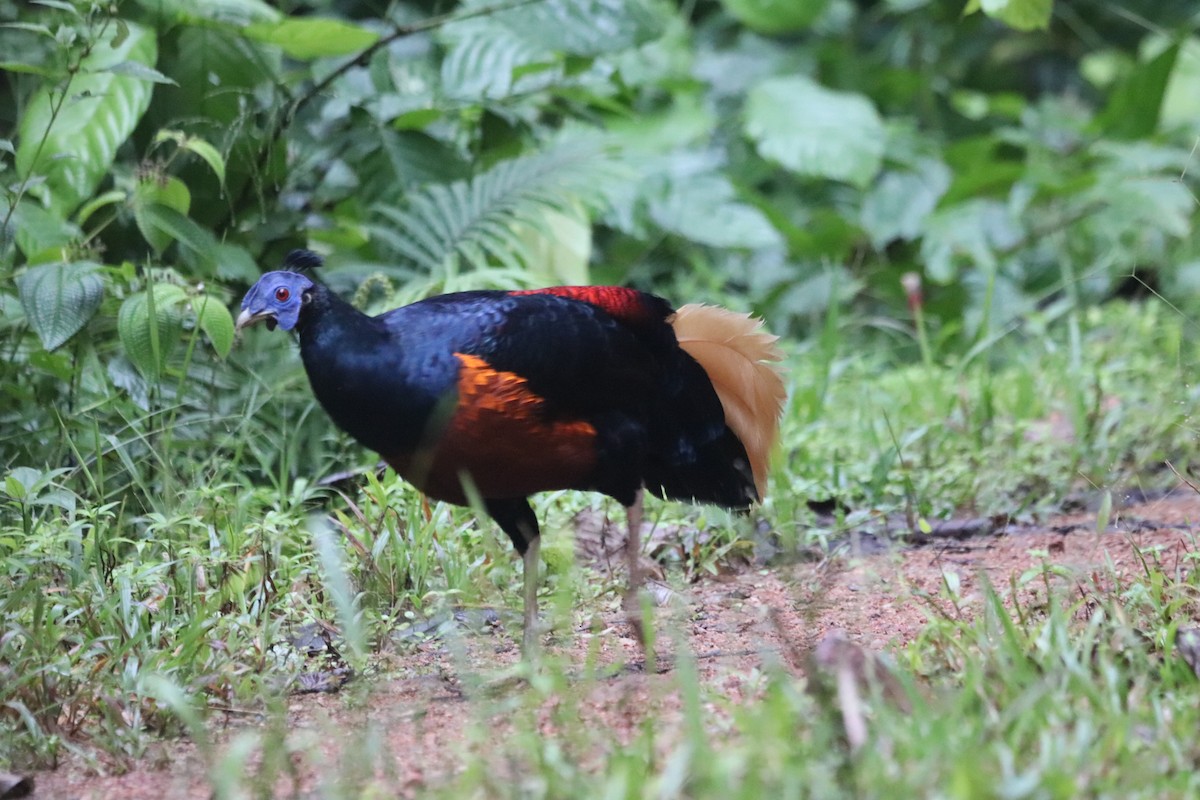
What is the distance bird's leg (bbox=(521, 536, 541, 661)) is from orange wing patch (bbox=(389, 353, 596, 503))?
232 millimetres

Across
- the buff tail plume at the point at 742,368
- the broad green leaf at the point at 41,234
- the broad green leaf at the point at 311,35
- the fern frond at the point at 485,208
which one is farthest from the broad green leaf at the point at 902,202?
the broad green leaf at the point at 41,234

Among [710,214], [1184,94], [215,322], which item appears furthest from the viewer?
[1184,94]

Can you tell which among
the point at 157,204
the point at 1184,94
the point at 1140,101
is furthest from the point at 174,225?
the point at 1184,94

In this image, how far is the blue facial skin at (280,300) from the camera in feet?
8.28

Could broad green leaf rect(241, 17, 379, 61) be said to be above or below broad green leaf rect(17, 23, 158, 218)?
above

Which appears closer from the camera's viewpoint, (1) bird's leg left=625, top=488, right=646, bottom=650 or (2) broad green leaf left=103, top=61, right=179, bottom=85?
(1) bird's leg left=625, top=488, right=646, bottom=650

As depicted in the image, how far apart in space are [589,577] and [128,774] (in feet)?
4.26

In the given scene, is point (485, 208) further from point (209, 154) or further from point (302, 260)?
point (302, 260)

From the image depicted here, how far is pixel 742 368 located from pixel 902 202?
3359 millimetres

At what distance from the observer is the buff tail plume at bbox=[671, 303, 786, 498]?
3115 millimetres

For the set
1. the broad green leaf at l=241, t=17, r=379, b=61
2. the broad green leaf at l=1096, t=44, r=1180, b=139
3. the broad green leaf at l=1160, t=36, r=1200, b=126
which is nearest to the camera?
the broad green leaf at l=241, t=17, r=379, b=61

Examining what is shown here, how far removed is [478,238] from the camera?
4289mm

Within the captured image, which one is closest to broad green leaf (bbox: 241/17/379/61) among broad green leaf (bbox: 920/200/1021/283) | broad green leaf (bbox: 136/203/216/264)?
broad green leaf (bbox: 136/203/216/264)

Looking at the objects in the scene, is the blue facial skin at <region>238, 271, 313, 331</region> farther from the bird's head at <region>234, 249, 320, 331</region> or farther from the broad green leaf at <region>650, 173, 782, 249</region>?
the broad green leaf at <region>650, 173, 782, 249</region>
